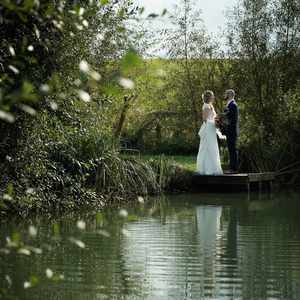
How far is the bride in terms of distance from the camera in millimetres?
17812

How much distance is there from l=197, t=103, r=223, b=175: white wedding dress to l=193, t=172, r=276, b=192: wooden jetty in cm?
23

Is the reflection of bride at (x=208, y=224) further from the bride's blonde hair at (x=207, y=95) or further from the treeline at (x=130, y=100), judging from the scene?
the bride's blonde hair at (x=207, y=95)

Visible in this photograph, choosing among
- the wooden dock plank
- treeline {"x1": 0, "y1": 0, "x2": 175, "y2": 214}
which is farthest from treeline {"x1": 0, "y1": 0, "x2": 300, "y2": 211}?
the wooden dock plank

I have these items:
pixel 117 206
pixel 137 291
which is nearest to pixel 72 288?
pixel 137 291

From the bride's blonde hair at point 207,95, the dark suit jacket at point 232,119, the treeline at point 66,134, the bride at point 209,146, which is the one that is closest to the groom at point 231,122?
the dark suit jacket at point 232,119

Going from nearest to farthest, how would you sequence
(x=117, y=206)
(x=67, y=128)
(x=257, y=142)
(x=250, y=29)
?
(x=67, y=128)
(x=117, y=206)
(x=257, y=142)
(x=250, y=29)

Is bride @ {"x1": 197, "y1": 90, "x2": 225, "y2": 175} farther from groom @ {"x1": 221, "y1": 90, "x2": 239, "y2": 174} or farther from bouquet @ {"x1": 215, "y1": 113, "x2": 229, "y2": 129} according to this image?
groom @ {"x1": 221, "y1": 90, "x2": 239, "y2": 174}

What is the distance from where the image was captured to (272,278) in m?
7.82

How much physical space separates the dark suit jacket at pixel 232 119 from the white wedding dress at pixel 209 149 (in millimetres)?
269

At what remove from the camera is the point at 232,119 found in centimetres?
1745

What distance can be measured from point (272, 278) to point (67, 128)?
5.53 m

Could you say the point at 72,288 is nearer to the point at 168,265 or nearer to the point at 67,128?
the point at 168,265

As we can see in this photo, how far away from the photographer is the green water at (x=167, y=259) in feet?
23.4

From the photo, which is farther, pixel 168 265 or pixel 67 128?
pixel 67 128
